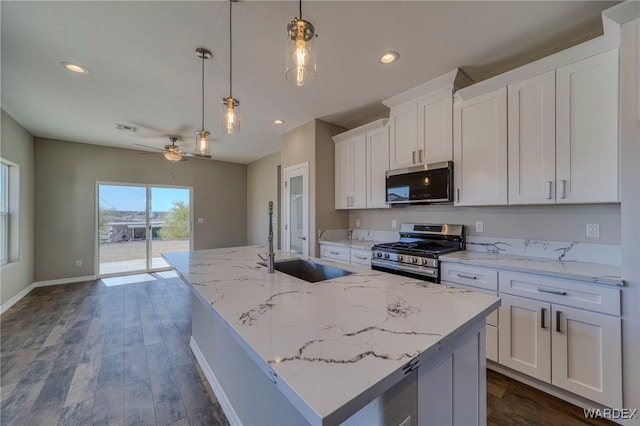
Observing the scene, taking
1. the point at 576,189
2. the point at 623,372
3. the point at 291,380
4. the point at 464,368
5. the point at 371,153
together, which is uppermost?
the point at 371,153

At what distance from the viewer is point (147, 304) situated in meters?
3.72

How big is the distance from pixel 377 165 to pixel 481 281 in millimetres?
1802

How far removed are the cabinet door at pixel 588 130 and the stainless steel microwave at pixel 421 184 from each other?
0.85 meters

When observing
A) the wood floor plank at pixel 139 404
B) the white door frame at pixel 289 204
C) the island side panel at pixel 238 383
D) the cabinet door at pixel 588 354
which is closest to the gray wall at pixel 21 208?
the wood floor plank at pixel 139 404

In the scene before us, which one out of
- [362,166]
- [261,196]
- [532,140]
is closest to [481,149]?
[532,140]

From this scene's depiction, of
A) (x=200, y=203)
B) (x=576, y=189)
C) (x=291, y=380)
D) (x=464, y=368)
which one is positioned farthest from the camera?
(x=200, y=203)

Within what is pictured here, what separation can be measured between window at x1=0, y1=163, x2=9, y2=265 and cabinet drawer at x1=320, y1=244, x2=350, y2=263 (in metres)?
4.49

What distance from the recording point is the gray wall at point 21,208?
349cm

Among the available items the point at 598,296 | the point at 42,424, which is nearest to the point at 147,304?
the point at 42,424

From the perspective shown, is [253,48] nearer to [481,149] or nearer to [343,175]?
[343,175]

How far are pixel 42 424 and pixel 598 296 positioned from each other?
3.63 metres

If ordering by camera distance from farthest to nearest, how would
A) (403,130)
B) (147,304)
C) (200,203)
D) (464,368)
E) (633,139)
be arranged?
1. (200,203)
2. (147,304)
3. (403,130)
4. (633,139)
5. (464,368)

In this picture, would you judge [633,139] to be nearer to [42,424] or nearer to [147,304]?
[42,424]

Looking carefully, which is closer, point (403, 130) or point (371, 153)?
point (403, 130)
